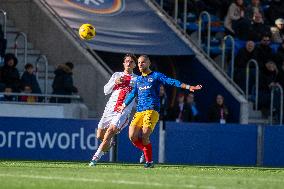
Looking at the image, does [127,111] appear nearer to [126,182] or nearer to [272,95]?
[126,182]

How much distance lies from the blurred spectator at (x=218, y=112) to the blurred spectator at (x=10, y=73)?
5201 mm

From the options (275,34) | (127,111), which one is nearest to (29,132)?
(127,111)

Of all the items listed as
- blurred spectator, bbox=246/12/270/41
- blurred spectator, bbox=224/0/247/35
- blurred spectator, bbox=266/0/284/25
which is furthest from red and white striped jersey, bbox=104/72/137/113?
blurred spectator, bbox=266/0/284/25

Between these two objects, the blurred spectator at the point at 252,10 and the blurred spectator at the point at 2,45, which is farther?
the blurred spectator at the point at 252,10

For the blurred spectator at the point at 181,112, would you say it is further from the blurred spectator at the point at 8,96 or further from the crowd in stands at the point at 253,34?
the blurred spectator at the point at 8,96

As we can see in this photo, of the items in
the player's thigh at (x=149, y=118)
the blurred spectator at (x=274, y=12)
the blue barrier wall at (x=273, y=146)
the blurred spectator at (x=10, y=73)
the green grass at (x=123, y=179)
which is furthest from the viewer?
the blurred spectator at (x=274, y=12)

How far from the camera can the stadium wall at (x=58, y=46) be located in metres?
28.5

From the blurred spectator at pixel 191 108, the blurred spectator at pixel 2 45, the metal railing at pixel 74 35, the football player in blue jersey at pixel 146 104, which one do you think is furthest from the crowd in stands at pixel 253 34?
the football player in blue jersey at pixel 146 104

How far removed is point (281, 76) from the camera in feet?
104

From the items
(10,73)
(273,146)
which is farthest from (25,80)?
(273,146)

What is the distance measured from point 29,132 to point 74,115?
205 centimetres

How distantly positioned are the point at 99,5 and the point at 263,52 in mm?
4612

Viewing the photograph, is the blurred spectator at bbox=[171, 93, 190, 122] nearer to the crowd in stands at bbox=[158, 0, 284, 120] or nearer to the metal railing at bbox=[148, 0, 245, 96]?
the metal railing at bbox=[148, 0, 245, 96]

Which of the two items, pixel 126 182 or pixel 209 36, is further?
pixel 209 36
